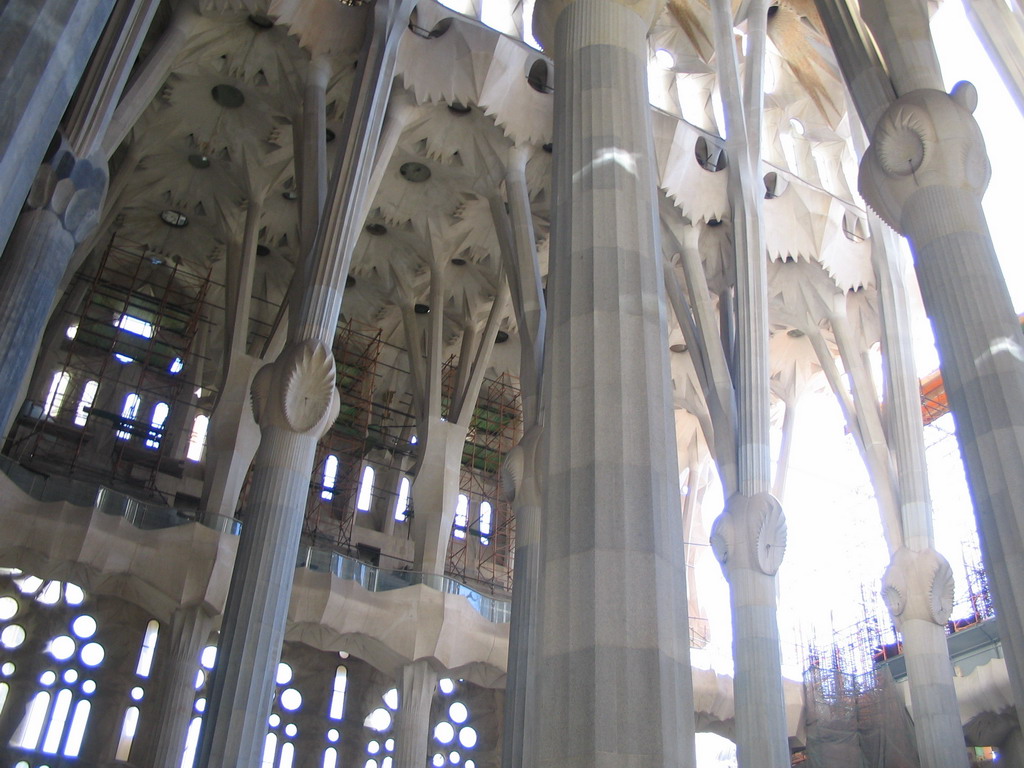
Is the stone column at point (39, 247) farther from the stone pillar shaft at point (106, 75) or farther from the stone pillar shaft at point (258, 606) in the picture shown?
the stone pillar shaft at point (258, 606)

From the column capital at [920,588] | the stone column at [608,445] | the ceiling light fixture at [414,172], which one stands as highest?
the ceiling light fixture at [414,172]

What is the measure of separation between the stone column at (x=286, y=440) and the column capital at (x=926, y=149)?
644cm

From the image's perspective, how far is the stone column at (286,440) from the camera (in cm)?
1004

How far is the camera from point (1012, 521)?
698 cm

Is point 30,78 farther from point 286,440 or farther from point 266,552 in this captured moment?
point 286,440

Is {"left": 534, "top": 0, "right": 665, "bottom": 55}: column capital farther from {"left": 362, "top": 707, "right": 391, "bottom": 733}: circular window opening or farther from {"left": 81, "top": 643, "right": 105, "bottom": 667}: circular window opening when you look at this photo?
{"left": 362, "top": 707, "right": 391, "bottom": 733}: circular window opening

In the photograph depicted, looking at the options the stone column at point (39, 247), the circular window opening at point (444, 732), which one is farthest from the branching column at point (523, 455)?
the stone column at point (39, 247)

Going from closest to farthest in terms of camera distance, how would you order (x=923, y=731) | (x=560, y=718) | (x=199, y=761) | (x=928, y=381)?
(x=560, y=718), (x=199, y=761), (x=923, y=731), (x=928, y=381)

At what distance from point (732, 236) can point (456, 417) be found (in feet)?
20.2

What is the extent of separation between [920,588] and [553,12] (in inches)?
443

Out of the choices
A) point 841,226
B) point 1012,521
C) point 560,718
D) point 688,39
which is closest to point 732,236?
point 841,226

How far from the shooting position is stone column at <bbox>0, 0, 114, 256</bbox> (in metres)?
4.32

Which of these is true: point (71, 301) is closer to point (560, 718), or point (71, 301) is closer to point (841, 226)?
point (841, 226)

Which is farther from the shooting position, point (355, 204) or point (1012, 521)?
point (355, 204)
